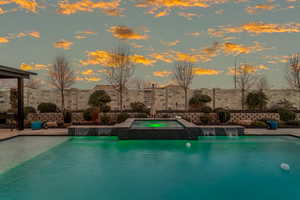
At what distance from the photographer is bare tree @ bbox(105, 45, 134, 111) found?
70.6 ft

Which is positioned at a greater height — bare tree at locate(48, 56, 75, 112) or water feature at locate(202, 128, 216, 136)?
bare tree at locate(48, 56, 75, 112)

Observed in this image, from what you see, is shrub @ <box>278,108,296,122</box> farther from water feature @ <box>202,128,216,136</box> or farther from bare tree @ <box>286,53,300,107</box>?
water feature @ <box>202,128,216,136</box>

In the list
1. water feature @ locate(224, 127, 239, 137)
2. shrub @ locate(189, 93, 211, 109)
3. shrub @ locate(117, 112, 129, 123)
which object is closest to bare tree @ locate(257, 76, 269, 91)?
shrub @ locate(189, 93, 211, 109)

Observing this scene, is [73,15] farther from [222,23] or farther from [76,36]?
[222,23]

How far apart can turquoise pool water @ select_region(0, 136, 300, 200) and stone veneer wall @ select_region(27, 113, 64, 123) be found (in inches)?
363

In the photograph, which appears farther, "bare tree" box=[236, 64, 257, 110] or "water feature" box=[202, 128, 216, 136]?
"bare tree" box=[236, 64, 257, 110]

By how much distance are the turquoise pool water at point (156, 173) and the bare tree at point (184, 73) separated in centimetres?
1296

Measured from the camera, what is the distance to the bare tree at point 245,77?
80.2 feet

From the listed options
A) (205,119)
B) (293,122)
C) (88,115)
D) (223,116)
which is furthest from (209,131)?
(88,115)

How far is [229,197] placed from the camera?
16.6 ft

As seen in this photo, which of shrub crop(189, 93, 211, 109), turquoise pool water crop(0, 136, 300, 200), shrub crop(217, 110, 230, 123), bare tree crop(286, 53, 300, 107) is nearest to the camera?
turquoise pool water crop(0, 136, 300, 200)

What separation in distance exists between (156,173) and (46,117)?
15371 millimetres

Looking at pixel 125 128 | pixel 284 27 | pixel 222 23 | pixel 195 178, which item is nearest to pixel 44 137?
pixel 125 128

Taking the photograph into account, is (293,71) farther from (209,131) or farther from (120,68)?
(120,68)
